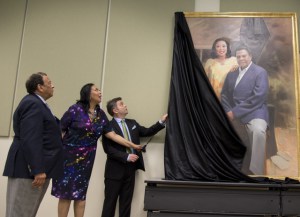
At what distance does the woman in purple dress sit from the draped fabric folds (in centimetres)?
83

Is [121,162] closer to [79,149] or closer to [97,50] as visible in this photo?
[79,149]

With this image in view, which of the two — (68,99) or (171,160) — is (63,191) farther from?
(68,99)

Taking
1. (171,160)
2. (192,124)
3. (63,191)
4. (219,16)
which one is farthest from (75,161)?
(219,16)

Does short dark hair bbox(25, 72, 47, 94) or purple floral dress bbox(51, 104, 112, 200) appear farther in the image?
purple floral dress bbox(51, 104, 112, 200)

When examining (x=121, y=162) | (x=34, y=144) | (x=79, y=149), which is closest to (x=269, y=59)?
(x=121, y=162)

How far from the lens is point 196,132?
3.20 meters

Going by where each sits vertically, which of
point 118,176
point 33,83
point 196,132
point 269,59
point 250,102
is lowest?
point 118,176

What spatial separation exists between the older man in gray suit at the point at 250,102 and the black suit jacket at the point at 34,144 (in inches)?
75.4

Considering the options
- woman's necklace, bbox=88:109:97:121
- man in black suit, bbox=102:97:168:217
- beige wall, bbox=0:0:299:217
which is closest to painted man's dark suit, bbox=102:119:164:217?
man in black suit, bbox=102:97:168:217

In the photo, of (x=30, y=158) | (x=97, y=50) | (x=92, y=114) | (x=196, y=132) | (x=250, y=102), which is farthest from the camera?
(x=97, y=50)

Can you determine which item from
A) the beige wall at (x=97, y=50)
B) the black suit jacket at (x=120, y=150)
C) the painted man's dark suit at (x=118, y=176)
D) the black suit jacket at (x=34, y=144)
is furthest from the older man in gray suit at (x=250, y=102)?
the black suit jacket at (x=34, y=144)

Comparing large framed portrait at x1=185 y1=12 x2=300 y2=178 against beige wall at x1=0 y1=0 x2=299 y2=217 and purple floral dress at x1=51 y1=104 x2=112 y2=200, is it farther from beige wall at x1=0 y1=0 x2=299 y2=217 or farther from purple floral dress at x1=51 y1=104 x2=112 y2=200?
purple floral dress at x1=51 y1=104 x2=112 y2=200

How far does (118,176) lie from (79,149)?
0.60 metres

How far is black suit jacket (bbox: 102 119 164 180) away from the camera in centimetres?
303
